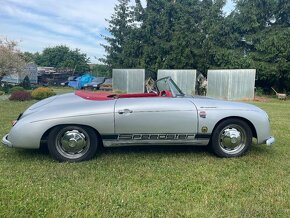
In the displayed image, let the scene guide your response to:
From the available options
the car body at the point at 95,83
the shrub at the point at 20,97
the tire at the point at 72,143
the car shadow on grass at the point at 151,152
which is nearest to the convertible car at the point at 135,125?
the tire at the point at 72,143

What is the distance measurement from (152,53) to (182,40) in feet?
11.7

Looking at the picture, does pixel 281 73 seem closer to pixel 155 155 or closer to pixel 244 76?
pixel 244 76

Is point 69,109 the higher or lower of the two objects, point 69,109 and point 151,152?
the higher

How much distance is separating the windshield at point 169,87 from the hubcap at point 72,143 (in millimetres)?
1443

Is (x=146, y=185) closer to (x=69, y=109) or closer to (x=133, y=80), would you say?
(x=69, y=109)

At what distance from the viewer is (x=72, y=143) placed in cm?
422

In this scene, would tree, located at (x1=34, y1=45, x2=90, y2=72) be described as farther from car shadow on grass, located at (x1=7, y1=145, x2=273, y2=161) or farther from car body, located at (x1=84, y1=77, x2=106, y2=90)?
car shadow on grass, located at (x1=7, y1=145, x2=273, y2=161)

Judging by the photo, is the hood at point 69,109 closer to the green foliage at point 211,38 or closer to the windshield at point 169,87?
the windshield at point 169,87

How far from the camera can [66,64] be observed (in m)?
56.0

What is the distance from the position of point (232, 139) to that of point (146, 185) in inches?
66.2

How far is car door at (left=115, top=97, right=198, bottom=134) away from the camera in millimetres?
4273

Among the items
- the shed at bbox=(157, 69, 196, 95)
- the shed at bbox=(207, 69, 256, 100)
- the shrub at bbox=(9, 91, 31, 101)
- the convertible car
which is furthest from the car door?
the shed at bbox=(157, 69, 196, 95)

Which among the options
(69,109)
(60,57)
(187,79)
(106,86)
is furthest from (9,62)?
(60,57)

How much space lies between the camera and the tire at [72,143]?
421cm
